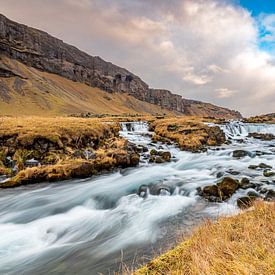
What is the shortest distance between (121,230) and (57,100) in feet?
323

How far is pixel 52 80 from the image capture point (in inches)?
5241

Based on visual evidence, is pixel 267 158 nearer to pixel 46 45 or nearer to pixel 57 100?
pixel 57 100

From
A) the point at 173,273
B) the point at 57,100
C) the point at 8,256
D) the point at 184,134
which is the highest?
the point at 57,100

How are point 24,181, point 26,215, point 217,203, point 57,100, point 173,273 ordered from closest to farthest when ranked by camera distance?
1. point 173,273
2. point 217,203
3. point 26,215
4. point 24,181
5. point 57,100

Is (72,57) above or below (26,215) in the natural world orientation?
above

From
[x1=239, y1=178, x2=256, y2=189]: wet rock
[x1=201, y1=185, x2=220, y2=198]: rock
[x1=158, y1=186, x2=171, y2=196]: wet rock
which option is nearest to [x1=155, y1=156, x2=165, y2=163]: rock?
[x1=158, y1=186, x2=171, y2=196]: wet rock

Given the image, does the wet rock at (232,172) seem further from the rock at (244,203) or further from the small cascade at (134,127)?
the small cascade at (134,127)

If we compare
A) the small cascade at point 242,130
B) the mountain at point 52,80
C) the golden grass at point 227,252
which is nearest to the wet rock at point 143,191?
the golden grass at point 227,252

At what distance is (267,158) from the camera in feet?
69.2

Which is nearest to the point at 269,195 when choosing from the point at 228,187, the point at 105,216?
the point at 228,187

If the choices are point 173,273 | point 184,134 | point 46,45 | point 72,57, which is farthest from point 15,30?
point 173,273

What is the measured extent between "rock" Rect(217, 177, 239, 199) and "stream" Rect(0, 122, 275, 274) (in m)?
0.27

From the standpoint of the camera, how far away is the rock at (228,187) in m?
11.1

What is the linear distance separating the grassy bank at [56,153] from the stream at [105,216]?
0.82 metres
